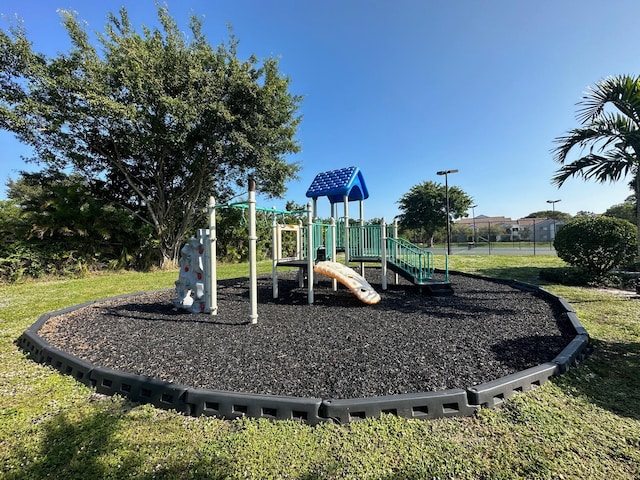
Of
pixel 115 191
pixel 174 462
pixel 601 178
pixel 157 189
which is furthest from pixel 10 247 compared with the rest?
pixel 601 178

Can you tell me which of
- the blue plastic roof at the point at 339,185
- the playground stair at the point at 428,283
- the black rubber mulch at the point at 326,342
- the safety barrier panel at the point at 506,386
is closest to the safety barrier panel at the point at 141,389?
the black rubber mulch at the point at 326,342

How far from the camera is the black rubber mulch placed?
9.07 ft

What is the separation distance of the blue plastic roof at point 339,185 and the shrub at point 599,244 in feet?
19.1

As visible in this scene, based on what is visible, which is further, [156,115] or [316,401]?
[156,115]

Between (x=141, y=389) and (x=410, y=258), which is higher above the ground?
(x=410, y=258)

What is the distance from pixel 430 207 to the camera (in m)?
39.1

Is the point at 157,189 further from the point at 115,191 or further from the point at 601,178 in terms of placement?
the point at 601,178

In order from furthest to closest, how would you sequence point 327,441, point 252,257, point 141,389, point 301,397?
point 252,257, point 141,389, point 301,397, point 327,441

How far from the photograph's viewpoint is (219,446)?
191cm

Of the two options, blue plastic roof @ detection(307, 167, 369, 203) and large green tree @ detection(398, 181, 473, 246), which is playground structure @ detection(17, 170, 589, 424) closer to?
blue plastic roof @ detection(307, 167, 369, 203)

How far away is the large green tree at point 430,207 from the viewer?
38.9 metres

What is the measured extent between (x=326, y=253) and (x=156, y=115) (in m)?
7.94

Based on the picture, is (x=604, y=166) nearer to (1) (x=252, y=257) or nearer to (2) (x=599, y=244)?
(2) (x=599, y=244)

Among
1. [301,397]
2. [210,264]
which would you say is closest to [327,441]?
[301,397]
